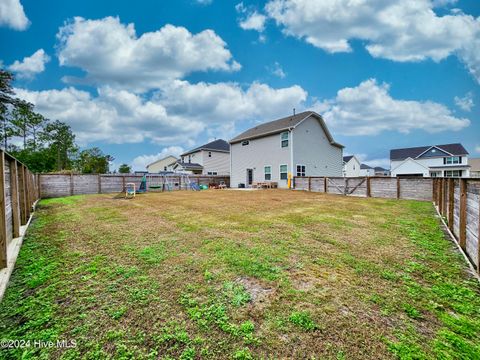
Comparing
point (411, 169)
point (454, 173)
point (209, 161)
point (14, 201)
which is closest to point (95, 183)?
point (14, 201)

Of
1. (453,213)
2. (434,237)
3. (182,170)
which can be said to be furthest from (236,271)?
(182,170)

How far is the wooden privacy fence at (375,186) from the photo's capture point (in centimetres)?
1128

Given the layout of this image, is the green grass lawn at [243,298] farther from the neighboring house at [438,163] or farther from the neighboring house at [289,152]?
the neighboring house at [438,163]

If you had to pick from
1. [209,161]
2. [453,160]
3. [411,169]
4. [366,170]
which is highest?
[209,161]

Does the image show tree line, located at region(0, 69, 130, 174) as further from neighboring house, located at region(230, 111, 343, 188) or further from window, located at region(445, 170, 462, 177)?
window, located at region(445, 170, 462, 177)

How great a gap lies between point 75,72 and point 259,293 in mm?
23112

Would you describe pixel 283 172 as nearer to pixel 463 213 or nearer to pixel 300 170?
pixel 300 170

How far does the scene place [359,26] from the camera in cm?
1090

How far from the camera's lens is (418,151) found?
119 feet

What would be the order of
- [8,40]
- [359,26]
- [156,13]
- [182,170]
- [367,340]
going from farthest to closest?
1. [182,170]
2. [8,40]
3. [156,13]
4. [359,26]
5. [367,340]

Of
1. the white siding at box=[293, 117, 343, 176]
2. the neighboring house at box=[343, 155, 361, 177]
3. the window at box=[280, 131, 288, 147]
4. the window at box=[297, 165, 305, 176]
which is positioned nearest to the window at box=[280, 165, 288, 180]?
the white siding at box=[293, 117, 343, 176]

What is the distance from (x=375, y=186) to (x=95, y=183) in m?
21.0

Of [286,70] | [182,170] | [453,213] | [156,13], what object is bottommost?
[453,213]

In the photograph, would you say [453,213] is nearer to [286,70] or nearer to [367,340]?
[367,340]
